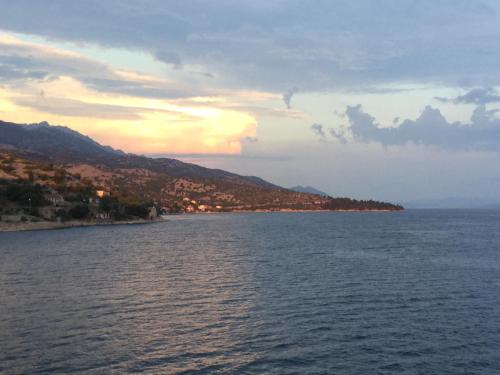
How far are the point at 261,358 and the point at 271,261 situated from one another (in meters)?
51.2

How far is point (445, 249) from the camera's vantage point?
104m

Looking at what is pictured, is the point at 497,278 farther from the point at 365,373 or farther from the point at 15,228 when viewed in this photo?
the point at 15,228

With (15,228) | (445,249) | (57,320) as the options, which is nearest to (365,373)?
(57,320)

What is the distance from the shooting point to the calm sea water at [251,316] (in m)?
32.8

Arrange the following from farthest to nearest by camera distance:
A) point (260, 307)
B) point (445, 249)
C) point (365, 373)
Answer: point (445, 249), point (260, 307), point (365, 373)

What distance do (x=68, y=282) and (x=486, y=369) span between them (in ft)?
154

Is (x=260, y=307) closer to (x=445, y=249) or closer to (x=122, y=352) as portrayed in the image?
(x=122, y=352)

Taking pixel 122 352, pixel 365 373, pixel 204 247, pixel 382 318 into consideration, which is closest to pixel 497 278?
pixel 382 318

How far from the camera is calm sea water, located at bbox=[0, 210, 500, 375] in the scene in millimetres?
32750

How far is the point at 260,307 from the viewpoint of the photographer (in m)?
48.1

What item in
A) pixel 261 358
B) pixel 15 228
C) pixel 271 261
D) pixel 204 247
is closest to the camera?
pixel 261 358

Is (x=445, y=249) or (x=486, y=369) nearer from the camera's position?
(x=486, y=369)

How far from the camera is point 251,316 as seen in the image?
44469 mm

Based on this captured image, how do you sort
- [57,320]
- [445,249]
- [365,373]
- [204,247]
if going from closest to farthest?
[365,373] → [57,320] → [445,249] → [204,247]
